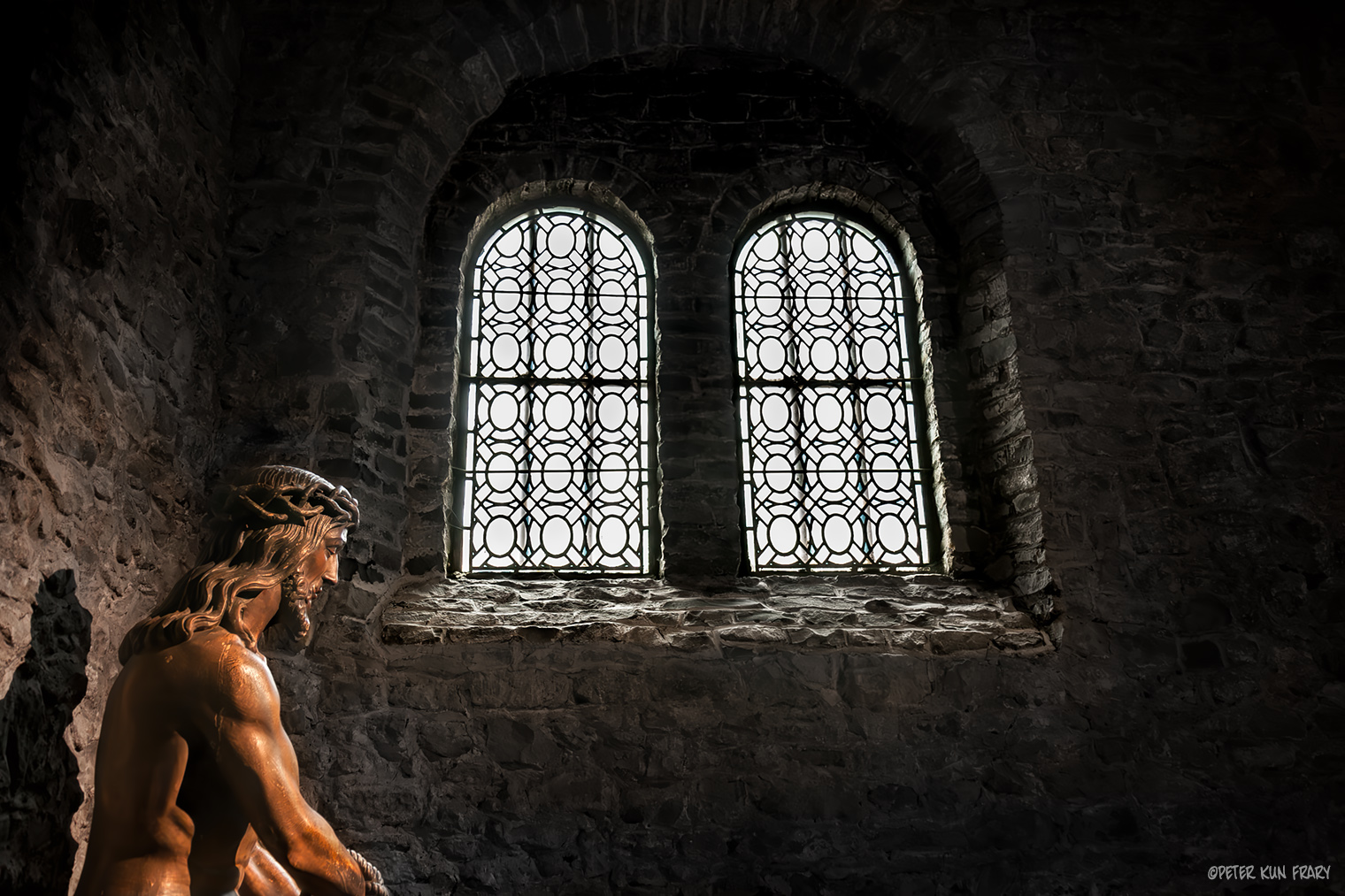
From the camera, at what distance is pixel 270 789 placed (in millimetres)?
2023

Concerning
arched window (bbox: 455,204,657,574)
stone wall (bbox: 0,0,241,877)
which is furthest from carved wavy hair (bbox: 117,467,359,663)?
arched window (bbox: 455,204,657,574)

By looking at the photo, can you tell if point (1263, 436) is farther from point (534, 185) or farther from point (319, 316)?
point (319, 316)

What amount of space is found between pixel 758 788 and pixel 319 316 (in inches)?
105

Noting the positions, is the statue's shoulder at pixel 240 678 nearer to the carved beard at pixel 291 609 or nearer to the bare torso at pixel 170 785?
the bare torso at pixel 170 785

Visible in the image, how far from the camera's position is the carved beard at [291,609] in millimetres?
2344

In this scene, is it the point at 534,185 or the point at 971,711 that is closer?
the point at 971,711

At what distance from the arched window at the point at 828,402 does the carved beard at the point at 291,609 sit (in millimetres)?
2382

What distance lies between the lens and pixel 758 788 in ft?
11.6

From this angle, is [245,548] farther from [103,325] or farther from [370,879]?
[103,325]

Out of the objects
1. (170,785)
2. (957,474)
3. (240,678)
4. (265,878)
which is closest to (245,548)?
(240,678)

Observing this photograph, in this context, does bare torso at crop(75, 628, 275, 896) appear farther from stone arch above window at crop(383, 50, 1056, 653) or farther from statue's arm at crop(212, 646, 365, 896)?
stone arch above window at crop(383, 50, 1056, 653)

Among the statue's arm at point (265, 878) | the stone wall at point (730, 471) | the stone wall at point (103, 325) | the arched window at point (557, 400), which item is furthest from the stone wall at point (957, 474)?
the statue's arm at point (265, 878)

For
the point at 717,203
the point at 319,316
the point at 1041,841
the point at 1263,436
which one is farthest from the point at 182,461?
the point at 1263,436

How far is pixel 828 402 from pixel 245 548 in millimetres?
3097
